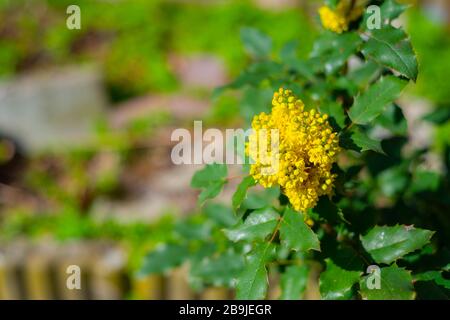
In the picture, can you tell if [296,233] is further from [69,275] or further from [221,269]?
[69,275]

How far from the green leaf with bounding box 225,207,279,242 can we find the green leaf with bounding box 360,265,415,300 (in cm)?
25

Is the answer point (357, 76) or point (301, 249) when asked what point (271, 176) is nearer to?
point (301, 249)

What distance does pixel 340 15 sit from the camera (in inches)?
62.9

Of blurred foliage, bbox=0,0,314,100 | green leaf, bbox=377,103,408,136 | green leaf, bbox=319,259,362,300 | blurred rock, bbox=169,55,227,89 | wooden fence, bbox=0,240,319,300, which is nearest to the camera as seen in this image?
green leaf, bbox=319,259,362,300

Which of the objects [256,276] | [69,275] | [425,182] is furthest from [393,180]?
[69,275]

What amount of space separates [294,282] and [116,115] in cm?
292

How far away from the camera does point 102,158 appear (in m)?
3.87

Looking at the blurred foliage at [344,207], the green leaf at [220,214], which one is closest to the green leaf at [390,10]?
the blurred foliage at [344,207]

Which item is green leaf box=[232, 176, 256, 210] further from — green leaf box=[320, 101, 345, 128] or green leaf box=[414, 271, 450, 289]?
green leaf box=[414, 271, 450, 289]

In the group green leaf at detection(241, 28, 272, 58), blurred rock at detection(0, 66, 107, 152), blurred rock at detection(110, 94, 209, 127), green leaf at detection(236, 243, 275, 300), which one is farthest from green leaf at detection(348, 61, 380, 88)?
blurred rock at detection(0, 66, 107, 152)

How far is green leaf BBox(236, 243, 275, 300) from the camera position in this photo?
1254mm

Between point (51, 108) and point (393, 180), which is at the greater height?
point (51, 108)
